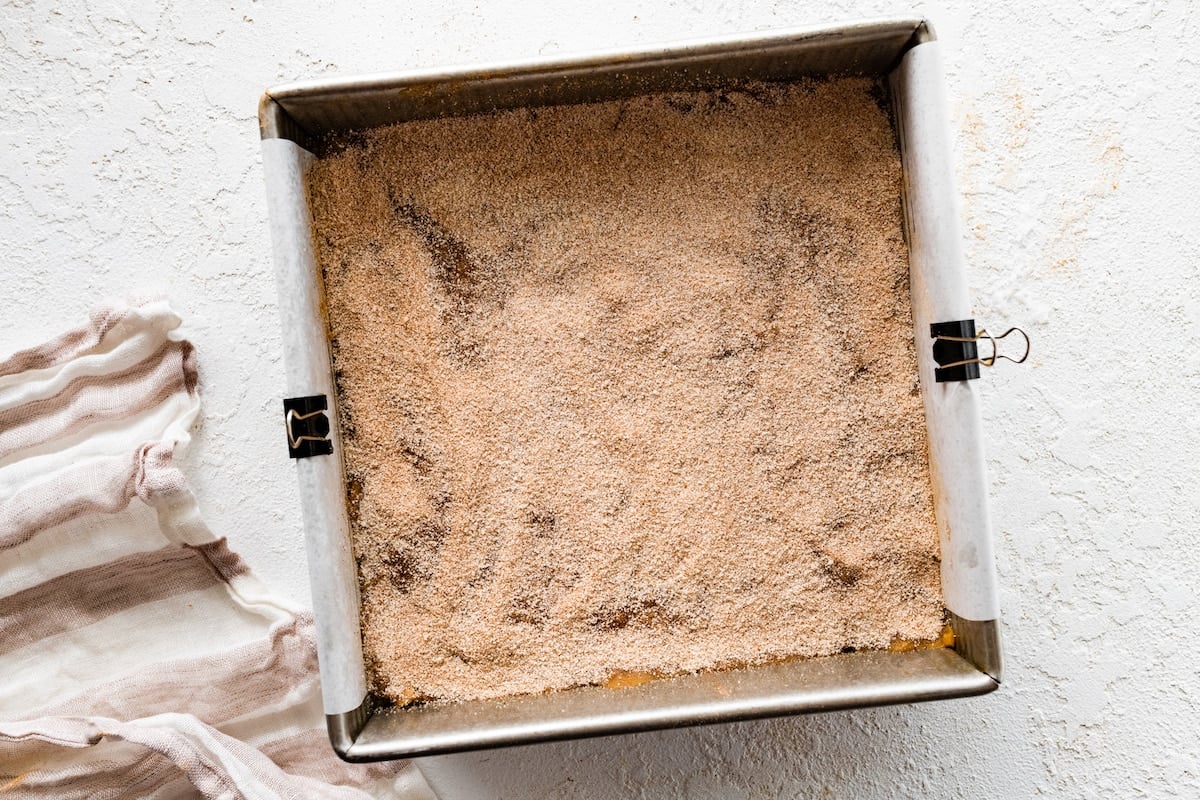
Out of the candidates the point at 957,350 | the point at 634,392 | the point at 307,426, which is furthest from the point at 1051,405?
the point at 307,426

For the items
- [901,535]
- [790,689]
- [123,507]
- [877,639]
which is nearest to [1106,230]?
[901,535]

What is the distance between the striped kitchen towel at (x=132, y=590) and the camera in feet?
3.12

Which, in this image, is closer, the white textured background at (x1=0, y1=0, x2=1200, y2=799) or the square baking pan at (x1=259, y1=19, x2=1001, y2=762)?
the square baking pan at (x1=259, y1=19, x2=1001, y2=762)

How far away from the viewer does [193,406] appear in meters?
0.97

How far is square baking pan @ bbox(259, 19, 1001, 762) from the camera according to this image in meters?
0.78

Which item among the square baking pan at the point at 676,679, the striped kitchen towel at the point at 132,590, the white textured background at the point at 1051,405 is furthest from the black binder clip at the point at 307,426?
the white textured background at the point at 1051,405

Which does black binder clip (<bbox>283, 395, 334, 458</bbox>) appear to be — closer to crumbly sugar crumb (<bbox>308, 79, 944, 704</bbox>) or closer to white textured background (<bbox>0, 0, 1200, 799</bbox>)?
crumbly sugar crumb (<bbox>308, 79, 944, 704</bbox>)

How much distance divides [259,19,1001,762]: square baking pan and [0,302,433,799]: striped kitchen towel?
20 centimetres

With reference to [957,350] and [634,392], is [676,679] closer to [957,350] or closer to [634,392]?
[634,392]

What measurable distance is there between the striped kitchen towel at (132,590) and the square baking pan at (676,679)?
200 millimetres

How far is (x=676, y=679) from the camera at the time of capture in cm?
87

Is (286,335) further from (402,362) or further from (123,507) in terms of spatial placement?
(123,507)

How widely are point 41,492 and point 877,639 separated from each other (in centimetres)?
100

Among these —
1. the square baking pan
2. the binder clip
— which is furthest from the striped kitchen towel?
the binder clip
